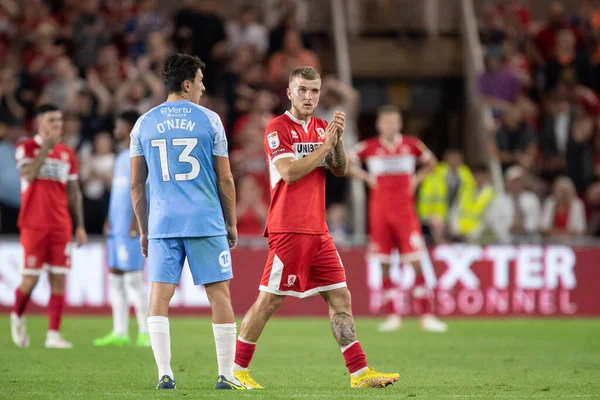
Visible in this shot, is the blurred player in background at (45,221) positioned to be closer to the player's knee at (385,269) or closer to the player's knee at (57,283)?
the player's knee at (57,283)

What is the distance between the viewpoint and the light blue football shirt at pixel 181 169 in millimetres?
8375

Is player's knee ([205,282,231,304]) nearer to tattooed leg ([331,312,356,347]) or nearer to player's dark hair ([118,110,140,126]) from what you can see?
tattooed leg ([331,312,356,347])

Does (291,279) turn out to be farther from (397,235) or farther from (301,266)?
(397,235)

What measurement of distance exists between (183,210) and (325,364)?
3385 mm

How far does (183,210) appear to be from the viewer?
27.5 ft

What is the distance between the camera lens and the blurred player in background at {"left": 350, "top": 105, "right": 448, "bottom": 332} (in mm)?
16359

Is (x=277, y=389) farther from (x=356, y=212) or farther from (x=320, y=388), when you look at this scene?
(x=356, y=212)

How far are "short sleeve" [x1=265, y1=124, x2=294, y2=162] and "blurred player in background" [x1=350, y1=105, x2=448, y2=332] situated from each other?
756 centimetres

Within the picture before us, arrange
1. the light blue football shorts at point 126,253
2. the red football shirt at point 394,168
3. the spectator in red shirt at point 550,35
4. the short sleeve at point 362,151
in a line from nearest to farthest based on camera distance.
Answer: the light blue football shorts at point 126,253
the red football shirt at point 394,168
the short sleeve at point 362,151
the spectator in red shirt at point 550,35

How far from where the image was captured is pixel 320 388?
888cm

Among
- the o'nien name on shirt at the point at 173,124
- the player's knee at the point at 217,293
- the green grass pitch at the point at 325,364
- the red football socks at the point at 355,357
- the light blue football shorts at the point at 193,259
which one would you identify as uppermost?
the o'nien name on shirt at the point at 173,124

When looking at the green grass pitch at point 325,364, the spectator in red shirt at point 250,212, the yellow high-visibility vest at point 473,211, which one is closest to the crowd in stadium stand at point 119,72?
the spectator in red shirt at point 250,212

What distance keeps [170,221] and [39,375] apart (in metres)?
2.26

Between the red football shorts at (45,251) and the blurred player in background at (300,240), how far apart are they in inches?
181
